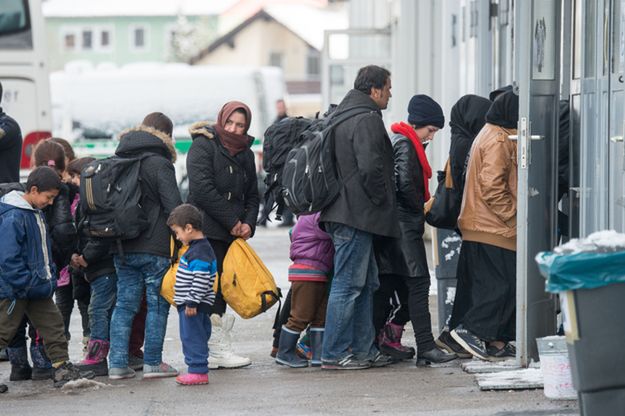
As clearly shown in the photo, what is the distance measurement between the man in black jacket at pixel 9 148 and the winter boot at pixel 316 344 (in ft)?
9.26

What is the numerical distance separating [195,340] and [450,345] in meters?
1.75

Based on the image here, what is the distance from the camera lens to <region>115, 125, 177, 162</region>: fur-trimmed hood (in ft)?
30.5

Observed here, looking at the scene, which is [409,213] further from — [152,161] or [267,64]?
[267,64]

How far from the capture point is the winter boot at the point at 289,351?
957 cm

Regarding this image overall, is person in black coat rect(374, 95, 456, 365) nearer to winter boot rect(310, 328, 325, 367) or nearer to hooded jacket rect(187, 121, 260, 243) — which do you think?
winter boot rect(310, 328, 325, 367)

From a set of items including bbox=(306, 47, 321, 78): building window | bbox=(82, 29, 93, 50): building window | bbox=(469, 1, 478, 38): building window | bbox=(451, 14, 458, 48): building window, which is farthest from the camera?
bbox=(82, 29, 93, 50): building window

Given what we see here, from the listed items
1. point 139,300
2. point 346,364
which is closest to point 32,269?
point 139,300

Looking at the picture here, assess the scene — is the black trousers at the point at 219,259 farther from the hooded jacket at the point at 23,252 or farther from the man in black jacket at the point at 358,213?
the hooded jacket at the point at 23,252

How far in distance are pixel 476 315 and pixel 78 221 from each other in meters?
2.55

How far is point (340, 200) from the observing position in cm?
922

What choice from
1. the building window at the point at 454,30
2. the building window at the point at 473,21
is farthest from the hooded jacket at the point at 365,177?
the building window at the point at 454,30

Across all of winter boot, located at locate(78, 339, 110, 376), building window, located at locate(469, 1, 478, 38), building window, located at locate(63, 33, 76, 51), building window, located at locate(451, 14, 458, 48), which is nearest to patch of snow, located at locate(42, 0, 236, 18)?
building window, located at locate(63, 33, 76, 51)

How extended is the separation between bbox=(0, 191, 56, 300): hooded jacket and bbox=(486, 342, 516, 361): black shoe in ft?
9.00

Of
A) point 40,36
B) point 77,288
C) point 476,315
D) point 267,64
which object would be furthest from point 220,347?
point 267,64
